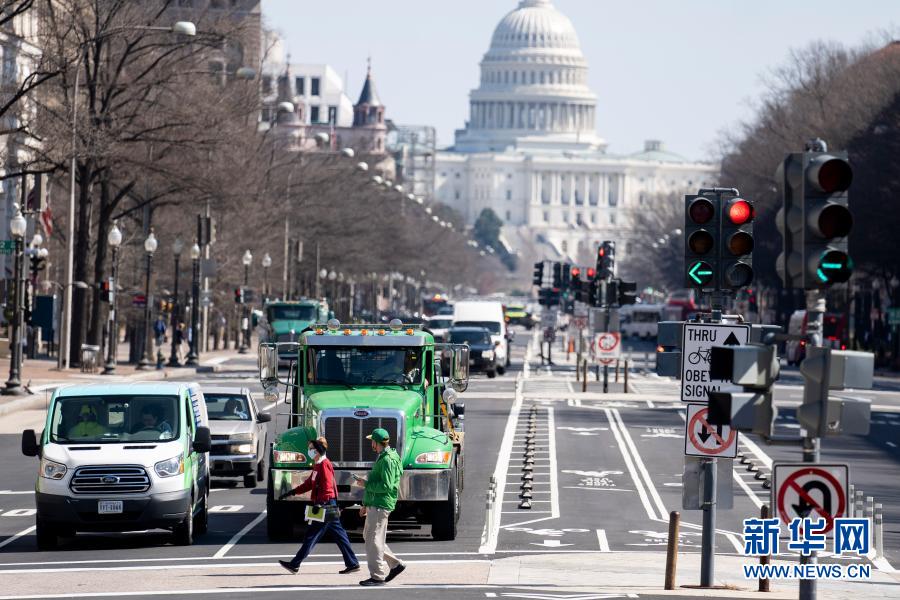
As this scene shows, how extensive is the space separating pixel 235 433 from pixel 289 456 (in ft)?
24.7

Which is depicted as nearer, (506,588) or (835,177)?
(835,177)

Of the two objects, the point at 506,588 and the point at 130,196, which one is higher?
the point at 130,196

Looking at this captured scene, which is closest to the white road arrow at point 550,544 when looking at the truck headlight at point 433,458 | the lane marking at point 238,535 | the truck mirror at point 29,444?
the truck headlight at point 433,458

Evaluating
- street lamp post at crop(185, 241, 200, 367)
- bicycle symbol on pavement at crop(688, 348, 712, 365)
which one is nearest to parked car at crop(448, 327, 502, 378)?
→ street lamp post at crop(185, 241, 200, 367)

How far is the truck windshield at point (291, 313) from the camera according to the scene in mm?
67812

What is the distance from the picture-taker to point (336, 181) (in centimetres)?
10525

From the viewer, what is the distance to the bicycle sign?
18.7 m

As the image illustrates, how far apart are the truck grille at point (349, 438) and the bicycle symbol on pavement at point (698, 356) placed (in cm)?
432

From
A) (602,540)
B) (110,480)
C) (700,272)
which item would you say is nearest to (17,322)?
(602,540)

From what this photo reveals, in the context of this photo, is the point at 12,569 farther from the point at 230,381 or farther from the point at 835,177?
the point at 230,381

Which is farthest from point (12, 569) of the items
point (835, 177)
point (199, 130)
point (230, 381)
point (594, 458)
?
point (199, 130)

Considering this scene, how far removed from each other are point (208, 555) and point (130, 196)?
1848 inches

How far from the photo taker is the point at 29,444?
21.7 meters

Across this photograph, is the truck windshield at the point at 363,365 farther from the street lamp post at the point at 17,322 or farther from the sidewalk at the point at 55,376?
the street lamp post at the point at 17,322
